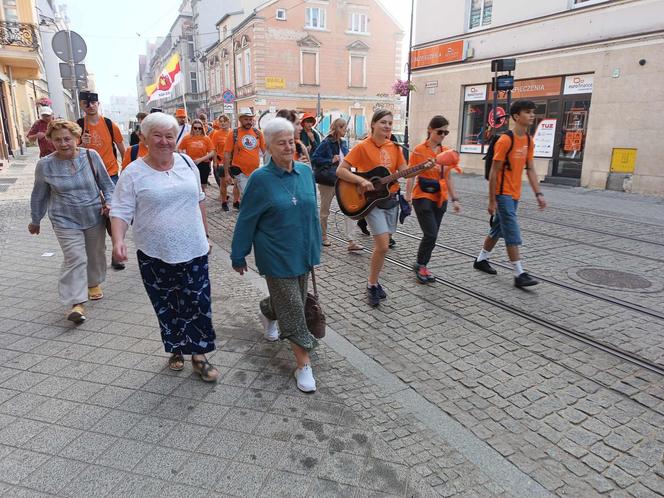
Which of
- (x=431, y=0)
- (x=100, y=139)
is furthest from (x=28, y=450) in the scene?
(x=431, y=0)

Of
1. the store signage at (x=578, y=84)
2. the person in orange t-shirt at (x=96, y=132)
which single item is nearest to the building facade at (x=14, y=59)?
the person in orange t-shirt at (x=96, y=132)

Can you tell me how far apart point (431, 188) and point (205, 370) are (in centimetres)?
315

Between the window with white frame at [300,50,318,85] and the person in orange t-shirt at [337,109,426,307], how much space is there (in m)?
37.6

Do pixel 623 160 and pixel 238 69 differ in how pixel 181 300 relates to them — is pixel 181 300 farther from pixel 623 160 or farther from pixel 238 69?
pixel 238 69

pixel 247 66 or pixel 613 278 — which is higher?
pixel 247 66

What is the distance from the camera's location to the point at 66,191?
453cm

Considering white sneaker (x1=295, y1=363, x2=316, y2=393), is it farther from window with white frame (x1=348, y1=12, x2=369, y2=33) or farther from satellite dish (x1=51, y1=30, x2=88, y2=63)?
window with white frame (x1=348, y1=12, x2=369, y2=33)

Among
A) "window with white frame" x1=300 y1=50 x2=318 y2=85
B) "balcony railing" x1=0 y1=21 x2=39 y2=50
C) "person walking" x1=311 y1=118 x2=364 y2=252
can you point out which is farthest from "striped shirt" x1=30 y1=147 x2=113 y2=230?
"window with white frame" x1=300 y1=50 x2=318 y2=85

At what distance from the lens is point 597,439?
2.93 metres

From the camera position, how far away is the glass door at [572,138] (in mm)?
14961

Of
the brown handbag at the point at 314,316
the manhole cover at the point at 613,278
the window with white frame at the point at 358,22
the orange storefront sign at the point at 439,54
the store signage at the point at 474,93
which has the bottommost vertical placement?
the manhole cover at the point at 613,278

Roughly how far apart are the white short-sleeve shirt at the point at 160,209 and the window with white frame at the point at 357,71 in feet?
134

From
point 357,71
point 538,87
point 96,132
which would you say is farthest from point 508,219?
point 357,71

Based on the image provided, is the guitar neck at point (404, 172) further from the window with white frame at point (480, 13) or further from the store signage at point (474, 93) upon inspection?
the window with white frame at point (480, 13)
